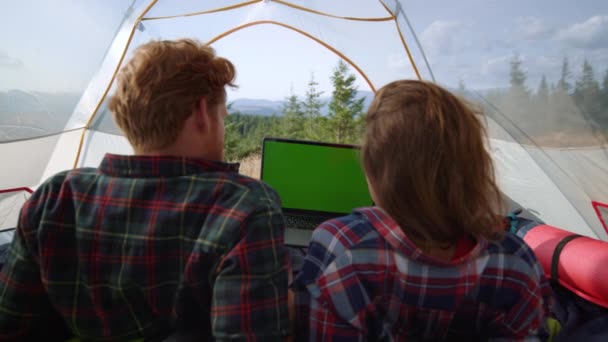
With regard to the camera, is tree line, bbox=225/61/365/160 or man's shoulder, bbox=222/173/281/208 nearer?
man's shoulder, bbox=222/173/281/208

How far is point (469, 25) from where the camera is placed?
2055 millimetres

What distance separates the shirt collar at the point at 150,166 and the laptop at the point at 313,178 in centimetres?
109

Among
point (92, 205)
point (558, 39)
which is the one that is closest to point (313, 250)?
→ point (92, 205)

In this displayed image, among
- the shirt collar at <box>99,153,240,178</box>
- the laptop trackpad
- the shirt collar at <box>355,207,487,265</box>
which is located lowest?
the laptop trackpad

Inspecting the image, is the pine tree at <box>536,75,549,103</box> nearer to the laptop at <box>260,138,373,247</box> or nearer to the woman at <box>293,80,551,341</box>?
the laptop at <box>260,138,373,247</box>

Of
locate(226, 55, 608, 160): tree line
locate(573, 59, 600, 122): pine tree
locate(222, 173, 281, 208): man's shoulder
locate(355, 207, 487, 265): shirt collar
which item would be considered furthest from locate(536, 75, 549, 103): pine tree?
locate(222, 173, 281, 208): man's shoulder

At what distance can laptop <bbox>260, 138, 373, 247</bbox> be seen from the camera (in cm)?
196

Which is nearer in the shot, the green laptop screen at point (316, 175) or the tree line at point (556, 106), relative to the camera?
the tree line at point (556, 106)

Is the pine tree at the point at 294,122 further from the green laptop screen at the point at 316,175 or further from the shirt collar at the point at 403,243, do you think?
the shirt collar at the point at 403,243

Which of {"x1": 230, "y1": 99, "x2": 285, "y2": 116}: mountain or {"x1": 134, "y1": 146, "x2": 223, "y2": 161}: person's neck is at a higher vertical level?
{"x1": 230, "y1": 99, "x2": 285, "y2": 116}: mountain

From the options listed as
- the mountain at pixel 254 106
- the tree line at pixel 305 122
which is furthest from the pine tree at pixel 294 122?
the mountain at pixel 254 106

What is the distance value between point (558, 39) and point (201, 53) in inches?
55.0

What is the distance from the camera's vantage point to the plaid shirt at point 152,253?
2.58 ft

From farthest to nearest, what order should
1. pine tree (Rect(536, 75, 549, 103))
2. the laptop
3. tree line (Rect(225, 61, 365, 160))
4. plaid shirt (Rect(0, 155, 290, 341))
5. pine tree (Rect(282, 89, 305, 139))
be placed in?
pine tree (Rect(282, 89, 305, 139)) < tree line (Rect(225, 61, 365, 160)) < the laptop < pine tree (Rect(536, 75, 549, 103)) < plaid shirt (Rect(0, 155, 290, 341))
